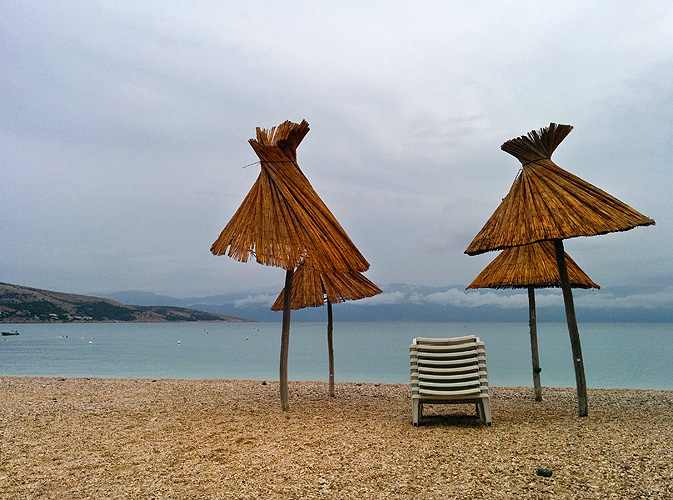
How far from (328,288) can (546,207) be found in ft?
11.7

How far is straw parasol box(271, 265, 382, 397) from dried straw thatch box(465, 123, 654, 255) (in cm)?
247

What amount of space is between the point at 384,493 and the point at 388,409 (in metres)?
3.36

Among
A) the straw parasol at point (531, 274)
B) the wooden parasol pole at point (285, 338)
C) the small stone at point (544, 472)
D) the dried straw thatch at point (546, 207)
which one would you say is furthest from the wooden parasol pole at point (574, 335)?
the wooden parasol pole at point (285, 338)

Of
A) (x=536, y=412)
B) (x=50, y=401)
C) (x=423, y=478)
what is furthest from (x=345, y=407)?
(x=50, y=401)

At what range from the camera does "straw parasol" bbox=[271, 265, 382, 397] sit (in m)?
7.71

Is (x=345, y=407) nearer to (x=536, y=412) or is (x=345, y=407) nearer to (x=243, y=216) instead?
(x=536, y=412)

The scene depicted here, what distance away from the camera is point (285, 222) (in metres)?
5.90

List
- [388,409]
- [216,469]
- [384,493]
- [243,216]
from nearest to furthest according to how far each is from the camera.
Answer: [384,493] → [216,469] → [243,216] → [388,409]

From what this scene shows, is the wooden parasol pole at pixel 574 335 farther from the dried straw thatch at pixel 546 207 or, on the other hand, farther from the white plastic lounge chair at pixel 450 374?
the white plastic lounge chair at pixel 450 374

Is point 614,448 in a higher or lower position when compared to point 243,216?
lower

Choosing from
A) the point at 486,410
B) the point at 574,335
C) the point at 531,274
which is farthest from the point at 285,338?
the point at 531,274

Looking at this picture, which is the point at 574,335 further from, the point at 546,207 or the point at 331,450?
the point at 331,450

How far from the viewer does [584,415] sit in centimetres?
539

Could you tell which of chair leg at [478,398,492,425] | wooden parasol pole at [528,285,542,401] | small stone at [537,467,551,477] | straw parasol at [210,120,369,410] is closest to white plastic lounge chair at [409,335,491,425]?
chair leg at [478,398,492,425]
